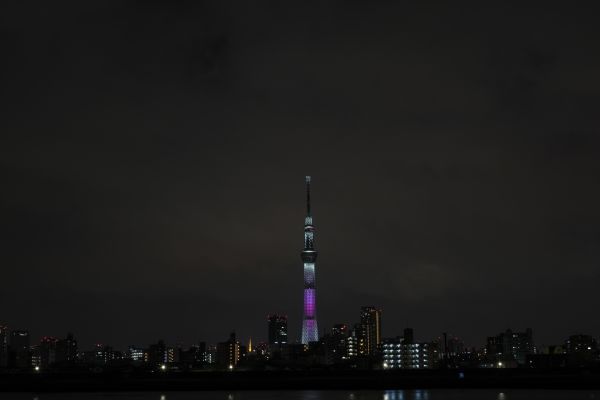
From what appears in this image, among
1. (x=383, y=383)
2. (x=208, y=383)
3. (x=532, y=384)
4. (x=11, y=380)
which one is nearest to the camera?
(x=532, y=384)

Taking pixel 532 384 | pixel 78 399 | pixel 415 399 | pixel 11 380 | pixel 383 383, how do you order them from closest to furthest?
pixel 415 399
pixel 78 399
pixel 532 384
pixel 383 383
pixel 11 380

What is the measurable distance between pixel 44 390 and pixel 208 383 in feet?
81.4

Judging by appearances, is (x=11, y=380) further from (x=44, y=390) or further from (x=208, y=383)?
(x=208, y=383)

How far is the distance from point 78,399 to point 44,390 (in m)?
28.3

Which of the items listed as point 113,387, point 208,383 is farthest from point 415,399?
point 113,387

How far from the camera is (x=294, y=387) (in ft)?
411

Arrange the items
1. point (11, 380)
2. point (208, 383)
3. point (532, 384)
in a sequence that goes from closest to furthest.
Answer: point (532, 384)
point (208, 383)
point (11, 380)

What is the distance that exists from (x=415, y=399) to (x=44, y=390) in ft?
197

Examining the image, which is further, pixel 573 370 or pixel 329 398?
pixel 573 370

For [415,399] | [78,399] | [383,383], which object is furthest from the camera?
[383,383]

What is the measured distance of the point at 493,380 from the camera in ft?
400

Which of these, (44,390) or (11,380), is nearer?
(44,390)

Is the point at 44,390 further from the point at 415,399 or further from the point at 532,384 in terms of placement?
the point at 532,384

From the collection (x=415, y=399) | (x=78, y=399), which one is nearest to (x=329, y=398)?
(x=415, y=399)
